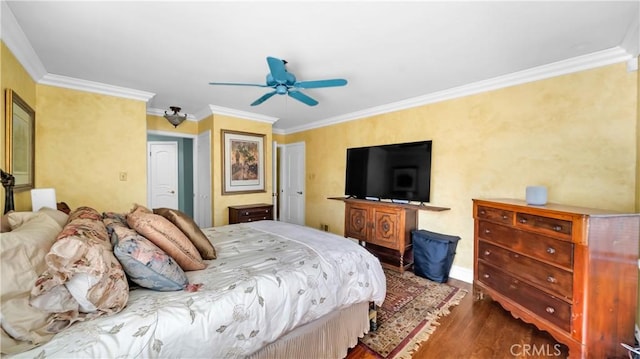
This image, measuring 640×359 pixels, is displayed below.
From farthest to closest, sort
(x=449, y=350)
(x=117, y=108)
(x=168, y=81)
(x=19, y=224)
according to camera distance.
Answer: (x=117, y=108) → (x=168, y=81) → (x=449, y=350) → (x=19, y=224)

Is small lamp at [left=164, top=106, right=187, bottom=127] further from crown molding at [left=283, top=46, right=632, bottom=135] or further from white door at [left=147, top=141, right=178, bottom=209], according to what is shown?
crown molding at [left=283, top=46, right=632, bottom=135]

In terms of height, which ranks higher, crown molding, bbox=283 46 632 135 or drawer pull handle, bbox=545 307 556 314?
crown molding, bbox=283 46 632 135

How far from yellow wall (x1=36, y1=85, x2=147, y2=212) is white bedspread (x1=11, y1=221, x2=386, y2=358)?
2.01m

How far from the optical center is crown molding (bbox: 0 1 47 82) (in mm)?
1623

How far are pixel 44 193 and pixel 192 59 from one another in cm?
167

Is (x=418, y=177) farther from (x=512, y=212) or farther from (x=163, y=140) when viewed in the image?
(x=163, y=140)

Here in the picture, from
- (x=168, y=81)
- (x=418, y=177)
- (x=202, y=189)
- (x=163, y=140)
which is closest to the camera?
(x=168, y=81)

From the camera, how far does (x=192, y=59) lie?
227cm

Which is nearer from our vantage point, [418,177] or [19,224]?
[19,224]

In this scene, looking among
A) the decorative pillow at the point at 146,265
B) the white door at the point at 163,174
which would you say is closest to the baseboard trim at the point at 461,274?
the decorative pillow at the point at 146,265

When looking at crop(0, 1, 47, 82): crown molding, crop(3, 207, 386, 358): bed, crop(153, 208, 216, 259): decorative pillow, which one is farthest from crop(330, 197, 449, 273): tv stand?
crop(0, 1, 47, 82): crown molding

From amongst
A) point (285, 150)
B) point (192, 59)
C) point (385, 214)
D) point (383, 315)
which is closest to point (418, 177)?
point (385, 214)

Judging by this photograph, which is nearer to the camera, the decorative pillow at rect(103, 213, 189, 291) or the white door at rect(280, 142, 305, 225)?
the decorative pillow at rect(103, 213, 189, 291)

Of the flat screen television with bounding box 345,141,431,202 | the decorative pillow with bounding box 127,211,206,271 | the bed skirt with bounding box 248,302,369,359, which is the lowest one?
the bed skirt with bounding box 248,302,369,359
